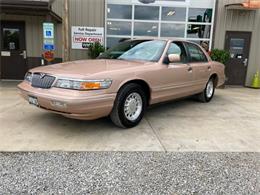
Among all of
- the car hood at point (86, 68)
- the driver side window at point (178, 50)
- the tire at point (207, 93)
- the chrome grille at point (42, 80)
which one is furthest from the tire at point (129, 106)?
the tire at point (207, 93)

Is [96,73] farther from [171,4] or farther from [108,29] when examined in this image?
[171,4]

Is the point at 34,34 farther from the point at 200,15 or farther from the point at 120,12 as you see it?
the point at 200,15

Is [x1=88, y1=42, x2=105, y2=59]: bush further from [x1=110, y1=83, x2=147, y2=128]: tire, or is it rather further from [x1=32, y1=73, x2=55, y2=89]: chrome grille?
[x1=32, y1=73, x2=55, y2=89]: chrome grille

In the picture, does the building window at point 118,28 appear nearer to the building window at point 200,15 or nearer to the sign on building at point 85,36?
the sign on building at point 85,36

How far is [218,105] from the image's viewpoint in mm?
6727

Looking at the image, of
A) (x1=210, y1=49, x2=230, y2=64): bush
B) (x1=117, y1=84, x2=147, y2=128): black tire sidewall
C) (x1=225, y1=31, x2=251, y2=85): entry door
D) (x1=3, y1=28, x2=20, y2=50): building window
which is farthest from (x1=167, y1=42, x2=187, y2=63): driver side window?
(x1=3, y1=28, x2=20, y2=50): building window

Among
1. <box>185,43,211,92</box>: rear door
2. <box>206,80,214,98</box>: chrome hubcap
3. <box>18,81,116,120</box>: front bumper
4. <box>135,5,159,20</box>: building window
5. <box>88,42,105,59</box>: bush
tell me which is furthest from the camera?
<box>135,5,159,20</box>: building window

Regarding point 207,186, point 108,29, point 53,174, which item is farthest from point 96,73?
point 108,29

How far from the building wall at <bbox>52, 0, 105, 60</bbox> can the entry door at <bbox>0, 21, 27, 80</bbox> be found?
160 cm

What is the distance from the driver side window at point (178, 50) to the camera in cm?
533

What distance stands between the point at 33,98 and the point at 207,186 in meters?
2.87

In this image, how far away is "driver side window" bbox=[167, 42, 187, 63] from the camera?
17.5 ft

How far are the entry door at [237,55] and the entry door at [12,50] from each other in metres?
7.95

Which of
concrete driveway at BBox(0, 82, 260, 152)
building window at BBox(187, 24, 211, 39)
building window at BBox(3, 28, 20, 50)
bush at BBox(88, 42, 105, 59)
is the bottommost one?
concrete driveway at BBox(0, 82, 260, 152)
